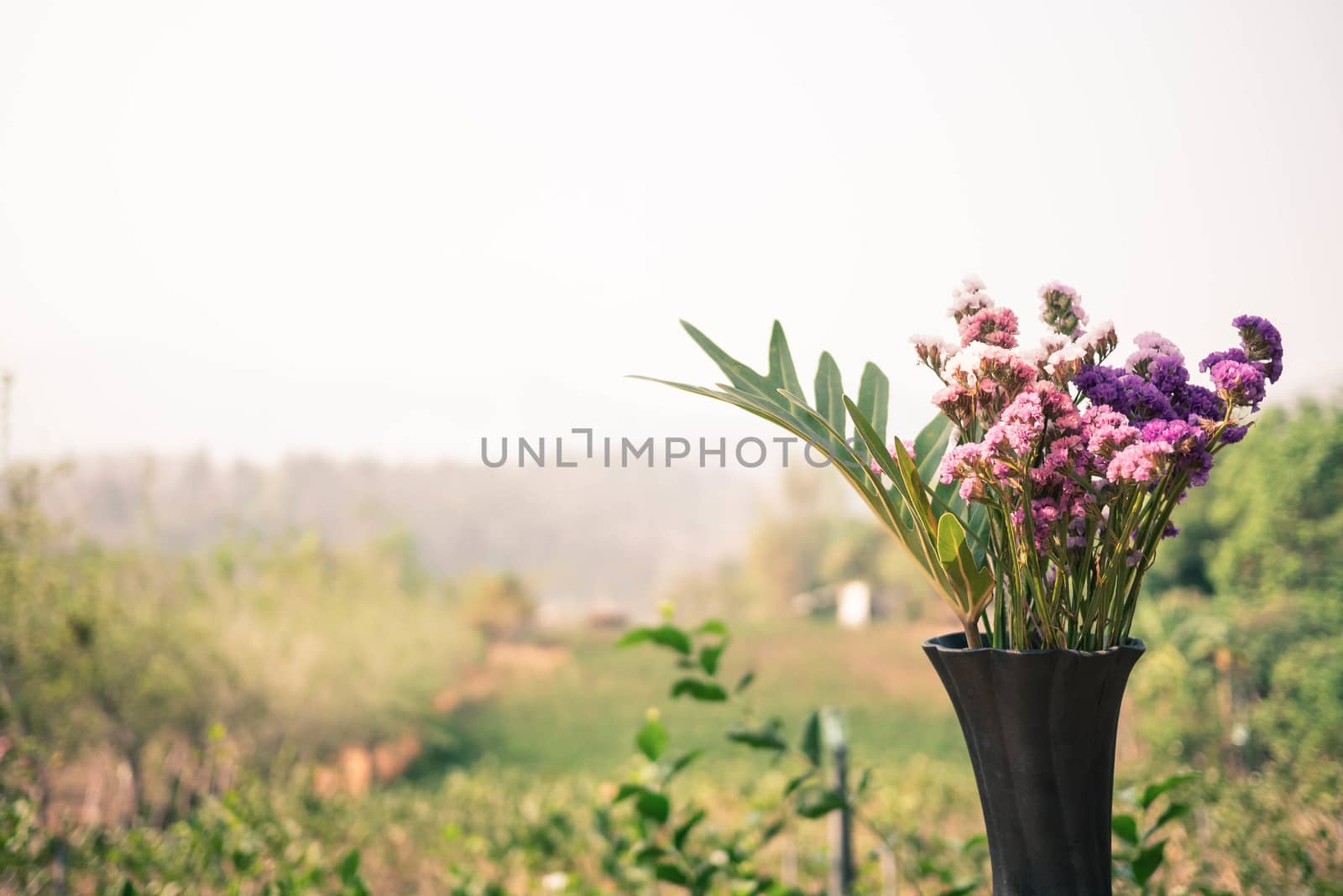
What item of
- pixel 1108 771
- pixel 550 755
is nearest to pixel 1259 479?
pixel 1108 771

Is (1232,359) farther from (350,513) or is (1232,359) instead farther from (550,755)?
(350,513)

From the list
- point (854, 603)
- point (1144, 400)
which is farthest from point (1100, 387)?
Answer: point (854, 603)

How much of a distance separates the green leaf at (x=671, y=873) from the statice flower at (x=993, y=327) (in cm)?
101

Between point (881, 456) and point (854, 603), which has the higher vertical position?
point (881, 456)

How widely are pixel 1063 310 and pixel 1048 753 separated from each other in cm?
40

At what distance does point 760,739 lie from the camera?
1.29 meters

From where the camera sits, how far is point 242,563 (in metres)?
5.07

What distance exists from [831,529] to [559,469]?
347 centimetres

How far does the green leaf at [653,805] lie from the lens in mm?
1327

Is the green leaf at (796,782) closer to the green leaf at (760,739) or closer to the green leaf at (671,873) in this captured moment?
the green leaf at (760,739)

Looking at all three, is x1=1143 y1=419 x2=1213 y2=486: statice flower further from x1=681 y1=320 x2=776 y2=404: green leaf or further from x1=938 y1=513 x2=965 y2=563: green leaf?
x1=681 y1=320 x2=776 y2=404: green leaf

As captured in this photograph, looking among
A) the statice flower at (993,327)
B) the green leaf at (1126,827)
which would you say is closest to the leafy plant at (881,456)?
the statice flower at (993,327)

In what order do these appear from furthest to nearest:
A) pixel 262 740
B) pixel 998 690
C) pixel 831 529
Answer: pixel 831 529 → pixel 262 740 → pixel 998 690

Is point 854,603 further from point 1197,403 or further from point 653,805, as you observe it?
point 1197,403
